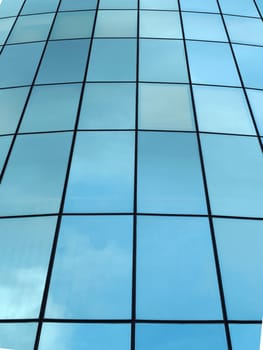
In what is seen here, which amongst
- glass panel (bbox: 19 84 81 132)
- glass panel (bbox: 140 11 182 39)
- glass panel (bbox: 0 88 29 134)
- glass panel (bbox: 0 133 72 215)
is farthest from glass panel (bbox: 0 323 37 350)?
glass panel (bbox: 140 11 182 39)

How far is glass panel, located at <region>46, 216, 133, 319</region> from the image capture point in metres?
7.50

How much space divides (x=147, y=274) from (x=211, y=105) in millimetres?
6392

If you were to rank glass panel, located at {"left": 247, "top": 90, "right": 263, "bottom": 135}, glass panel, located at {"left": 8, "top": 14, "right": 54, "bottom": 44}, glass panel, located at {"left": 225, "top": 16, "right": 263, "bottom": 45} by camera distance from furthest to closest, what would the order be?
glass panel, located at {"left": 8, "top": 14, "right": 54, "bottom": 44} < glass panel, located at {"left": 225, "top": 16, "right": 263, "bottom": 45} < glass panel, located at {"left": 247, "top": 90, "right": 263, "bottom": 135}

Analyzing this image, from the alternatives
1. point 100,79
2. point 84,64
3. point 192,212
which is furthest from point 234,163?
point 84,64

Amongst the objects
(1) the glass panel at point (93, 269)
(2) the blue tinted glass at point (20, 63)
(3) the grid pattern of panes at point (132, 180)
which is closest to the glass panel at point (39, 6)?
(3) the grid pattern of panes at point (132, 180)

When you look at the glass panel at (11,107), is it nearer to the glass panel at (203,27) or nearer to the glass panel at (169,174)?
the glass panel at (169,174)

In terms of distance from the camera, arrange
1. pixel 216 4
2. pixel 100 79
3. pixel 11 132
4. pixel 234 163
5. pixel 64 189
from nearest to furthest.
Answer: pixel 64 189 → pixel 234 163 → pixel 11 132 → pixel 100 79 → pixel 216 4

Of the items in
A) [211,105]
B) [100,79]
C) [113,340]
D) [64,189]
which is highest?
[100,79]

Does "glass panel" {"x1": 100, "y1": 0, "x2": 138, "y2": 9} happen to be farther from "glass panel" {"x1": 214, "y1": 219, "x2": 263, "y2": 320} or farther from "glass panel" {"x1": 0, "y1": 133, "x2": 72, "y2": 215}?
"glass panel" {"x1": 214, "y1": 219, "x2": 263, "y2": 320}

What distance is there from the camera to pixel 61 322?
7.36 m

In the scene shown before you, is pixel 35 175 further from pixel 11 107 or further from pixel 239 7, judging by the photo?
pixel 239 7

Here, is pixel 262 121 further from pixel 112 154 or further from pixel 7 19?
pixel 7 19

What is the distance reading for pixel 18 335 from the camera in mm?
7191

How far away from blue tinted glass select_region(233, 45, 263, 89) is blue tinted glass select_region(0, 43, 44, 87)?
772cm
